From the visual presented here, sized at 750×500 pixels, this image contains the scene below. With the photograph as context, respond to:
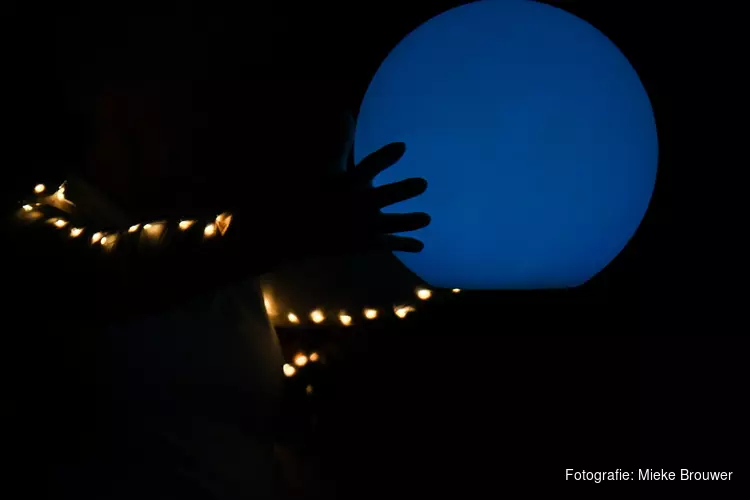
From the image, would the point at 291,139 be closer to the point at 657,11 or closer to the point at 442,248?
the point at 442,248

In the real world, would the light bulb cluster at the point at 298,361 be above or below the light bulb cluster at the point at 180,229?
below

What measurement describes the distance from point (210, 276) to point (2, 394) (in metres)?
0.34

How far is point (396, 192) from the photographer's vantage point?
0.66 meters

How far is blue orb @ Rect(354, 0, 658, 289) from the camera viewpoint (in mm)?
626

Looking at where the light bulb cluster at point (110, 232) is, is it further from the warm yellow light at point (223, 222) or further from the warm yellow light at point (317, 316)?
the warm yellow light at point (317, 316)

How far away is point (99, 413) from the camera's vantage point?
0.77 meters

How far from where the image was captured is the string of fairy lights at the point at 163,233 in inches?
28.2

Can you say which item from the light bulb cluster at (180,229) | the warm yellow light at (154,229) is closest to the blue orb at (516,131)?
the light bulb cluster at (180,229)

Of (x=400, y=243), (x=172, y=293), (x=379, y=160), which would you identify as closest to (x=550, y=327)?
(x=400, y=243)

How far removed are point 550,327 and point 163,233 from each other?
2.05 ft

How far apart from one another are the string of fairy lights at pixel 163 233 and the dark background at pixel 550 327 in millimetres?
41

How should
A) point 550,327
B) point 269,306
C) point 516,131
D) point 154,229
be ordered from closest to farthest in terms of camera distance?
point 516,131
point 154,229
point 550,327
point 269,306

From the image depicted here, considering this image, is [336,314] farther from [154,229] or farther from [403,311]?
[154,229]

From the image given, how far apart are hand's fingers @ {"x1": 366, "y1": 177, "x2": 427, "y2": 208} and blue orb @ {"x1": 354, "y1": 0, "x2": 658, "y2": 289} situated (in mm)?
27
